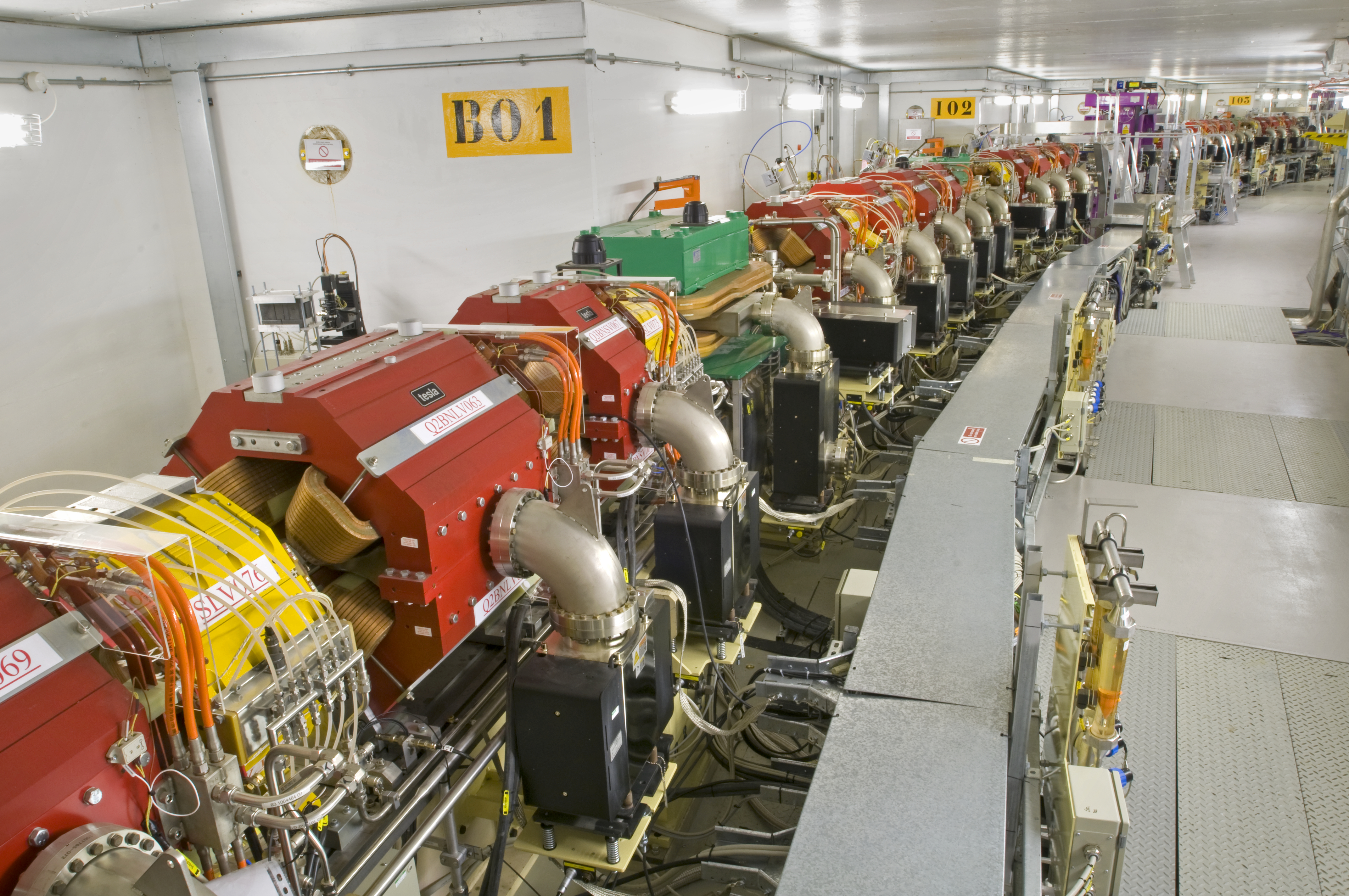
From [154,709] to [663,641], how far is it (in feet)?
3.76

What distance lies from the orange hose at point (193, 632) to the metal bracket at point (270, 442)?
1.63ft

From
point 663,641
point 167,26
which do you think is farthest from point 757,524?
point 167,26

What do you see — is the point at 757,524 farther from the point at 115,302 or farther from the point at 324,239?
the point at 115,302

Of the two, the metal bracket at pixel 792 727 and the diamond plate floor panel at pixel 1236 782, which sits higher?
the metal bracket at pixel 792 727

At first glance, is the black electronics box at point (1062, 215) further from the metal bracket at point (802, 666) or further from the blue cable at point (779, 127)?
the metal bracket at point (802, 666)

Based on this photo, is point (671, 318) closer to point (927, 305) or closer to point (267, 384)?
point (267, 384)

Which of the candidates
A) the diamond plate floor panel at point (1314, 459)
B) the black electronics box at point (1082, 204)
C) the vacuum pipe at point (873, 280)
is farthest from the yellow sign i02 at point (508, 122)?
the black electronics box at point (1082, 204)

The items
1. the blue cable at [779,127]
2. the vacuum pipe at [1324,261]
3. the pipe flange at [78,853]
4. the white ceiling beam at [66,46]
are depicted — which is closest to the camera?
the pipe flange at [78,853]

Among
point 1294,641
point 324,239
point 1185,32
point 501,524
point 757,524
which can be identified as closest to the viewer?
point 501,524

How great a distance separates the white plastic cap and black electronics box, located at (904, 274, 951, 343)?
4310 millimetres

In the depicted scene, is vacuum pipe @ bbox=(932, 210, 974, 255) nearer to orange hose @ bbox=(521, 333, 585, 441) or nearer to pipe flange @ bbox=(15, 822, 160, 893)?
orange hose @ bbox=(521, 333, 585, 441)

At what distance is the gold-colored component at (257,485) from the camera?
184 centimetres

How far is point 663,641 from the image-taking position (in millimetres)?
2205

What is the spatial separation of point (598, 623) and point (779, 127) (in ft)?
22.5
